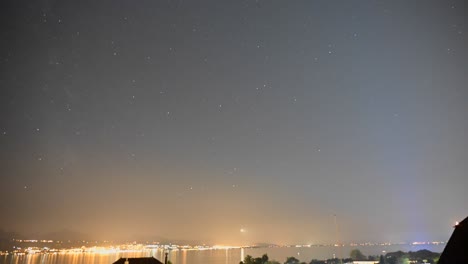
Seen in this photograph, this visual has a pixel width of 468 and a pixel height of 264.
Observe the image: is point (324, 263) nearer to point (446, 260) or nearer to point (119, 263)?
point (119, 263)

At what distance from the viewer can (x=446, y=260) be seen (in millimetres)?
18938

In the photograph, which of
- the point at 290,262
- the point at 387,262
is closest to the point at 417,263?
the point at 387,262

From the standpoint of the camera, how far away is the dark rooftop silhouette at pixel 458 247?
18.1 m

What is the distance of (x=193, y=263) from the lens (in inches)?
6909

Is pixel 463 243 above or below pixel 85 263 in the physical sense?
above

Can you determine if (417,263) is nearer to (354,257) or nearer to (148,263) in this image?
(354,257)

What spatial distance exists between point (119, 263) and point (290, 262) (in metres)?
70.5

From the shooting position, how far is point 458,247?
1870 centimetres

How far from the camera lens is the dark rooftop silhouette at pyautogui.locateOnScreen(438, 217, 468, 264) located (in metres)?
18.1

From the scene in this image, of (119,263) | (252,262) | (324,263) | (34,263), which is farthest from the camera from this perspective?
(34,263)

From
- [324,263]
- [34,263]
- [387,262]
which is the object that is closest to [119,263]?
[387,262]

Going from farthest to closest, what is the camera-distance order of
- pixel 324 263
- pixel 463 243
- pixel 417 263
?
pixel 324 263 → pixel 417 263 → pixel 463 243

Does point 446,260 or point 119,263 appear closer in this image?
point 446,260

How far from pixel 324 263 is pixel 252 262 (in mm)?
41201
